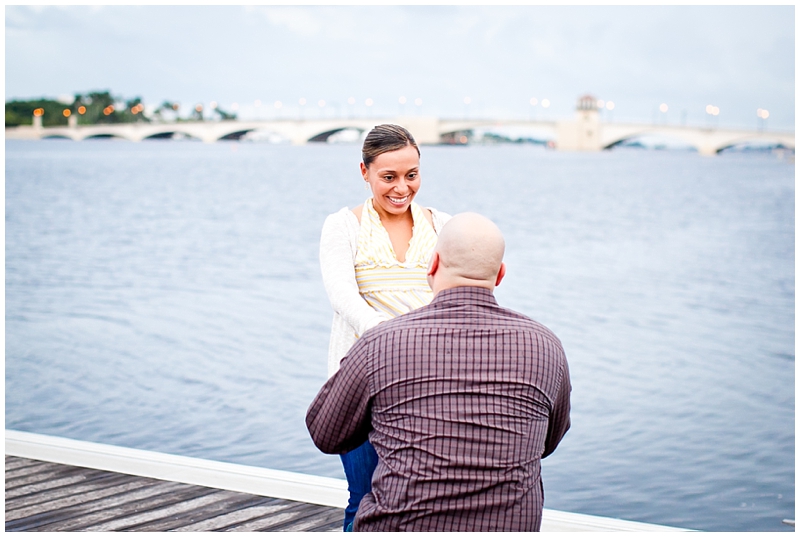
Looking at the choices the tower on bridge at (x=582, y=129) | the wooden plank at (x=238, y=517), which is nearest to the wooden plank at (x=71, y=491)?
the wooden plank at (x=238, y=517)

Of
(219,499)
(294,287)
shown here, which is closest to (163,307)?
(294,287)

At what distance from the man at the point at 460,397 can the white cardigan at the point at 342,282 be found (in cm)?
35

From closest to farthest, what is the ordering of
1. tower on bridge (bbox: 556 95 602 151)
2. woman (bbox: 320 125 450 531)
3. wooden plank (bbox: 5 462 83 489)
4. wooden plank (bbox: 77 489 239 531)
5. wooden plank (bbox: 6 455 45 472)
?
woman (bbox: 320 125 450 531)
wooden plank (bbox: 77 489 239 531)
wooden plank (bbox: 5 462 83 489)
wooden plank (bbox: 6 455 45 472)
tower on bridge (bbox: 556 95 602 151)

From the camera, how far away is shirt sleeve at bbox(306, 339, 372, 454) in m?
1.80

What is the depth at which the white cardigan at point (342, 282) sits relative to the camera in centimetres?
216

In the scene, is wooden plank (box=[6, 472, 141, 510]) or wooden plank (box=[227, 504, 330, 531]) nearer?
wooden plank (box=[227, 504, 330, 531])

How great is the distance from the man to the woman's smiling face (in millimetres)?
475

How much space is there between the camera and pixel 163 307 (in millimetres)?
13117

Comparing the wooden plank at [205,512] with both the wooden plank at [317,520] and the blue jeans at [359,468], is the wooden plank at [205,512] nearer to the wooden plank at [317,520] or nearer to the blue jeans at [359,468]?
the wooden plank at [317,520]

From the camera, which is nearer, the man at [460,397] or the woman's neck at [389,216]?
the man at [460,397]

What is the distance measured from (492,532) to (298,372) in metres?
7.74

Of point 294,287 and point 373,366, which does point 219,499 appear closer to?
point 373,366

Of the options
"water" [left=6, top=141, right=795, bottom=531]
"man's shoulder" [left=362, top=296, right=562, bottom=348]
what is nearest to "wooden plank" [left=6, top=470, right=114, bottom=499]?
"man's shoulder" [left=362, top=296, right=562, bottom=348]

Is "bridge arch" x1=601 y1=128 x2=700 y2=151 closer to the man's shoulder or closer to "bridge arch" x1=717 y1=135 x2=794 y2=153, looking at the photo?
"bridge arch" x1=717 y1=135 x2=794 y2=153
